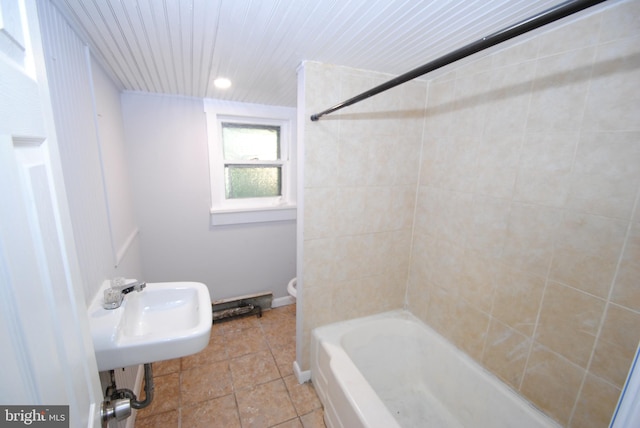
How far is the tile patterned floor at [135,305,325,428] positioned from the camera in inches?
60.0

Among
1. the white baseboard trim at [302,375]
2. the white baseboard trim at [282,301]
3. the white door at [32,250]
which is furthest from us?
the white baseboard trim at [282,301]

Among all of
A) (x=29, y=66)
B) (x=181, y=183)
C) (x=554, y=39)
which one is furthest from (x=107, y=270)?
(x=554, y=39)

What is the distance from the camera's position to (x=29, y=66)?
1.47 ft

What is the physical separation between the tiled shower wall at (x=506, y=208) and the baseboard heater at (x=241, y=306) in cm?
99

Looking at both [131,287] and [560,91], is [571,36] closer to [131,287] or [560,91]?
[560,91]

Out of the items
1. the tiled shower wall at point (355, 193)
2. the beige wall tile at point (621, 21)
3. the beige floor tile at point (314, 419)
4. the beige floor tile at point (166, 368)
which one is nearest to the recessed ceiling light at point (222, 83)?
the tiled shower wall at point (355, 193)

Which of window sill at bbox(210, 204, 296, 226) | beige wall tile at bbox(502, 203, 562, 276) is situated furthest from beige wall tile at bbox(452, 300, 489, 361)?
window sill at bbox(210, 204, 296, 226)

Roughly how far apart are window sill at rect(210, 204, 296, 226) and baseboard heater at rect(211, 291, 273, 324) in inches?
30.9

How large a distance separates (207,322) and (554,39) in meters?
1.95

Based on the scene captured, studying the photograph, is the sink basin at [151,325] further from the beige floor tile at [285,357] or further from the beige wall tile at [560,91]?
the beige wall tile at [560,91]

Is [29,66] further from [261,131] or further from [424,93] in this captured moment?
[261,131]

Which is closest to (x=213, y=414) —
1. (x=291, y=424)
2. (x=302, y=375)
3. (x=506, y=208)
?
(x=291, y=424)

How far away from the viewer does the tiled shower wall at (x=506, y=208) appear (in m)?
0.91

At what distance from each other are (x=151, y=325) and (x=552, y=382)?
6.43ft
